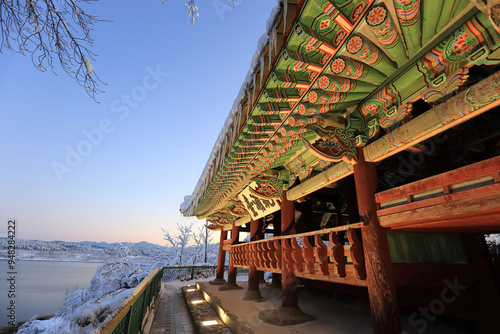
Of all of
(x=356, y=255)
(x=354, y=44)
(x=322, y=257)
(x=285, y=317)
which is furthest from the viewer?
(x=285, y=317)

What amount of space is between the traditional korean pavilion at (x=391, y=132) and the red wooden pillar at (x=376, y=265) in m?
0.01

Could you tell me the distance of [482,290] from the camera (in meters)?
3.62

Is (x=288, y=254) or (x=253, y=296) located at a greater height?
(x=288, y=254)

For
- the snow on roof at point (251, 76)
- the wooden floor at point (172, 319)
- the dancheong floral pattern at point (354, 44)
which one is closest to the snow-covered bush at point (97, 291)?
the wooden floor at point (172, 319)

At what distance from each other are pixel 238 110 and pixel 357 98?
1.71 metres

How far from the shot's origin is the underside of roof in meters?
1.96

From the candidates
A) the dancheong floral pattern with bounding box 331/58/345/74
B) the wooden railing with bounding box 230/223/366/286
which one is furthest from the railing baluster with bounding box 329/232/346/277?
the dancheong floral pattern with bounding box 331/58/345/74

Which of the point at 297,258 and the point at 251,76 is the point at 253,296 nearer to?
the point at 297,258

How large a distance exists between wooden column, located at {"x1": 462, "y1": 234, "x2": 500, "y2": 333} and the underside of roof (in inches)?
99.2

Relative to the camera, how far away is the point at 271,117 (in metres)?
3.36

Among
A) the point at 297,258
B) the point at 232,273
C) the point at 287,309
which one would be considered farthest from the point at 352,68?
the point at 232,273

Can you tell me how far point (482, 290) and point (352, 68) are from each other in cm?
413

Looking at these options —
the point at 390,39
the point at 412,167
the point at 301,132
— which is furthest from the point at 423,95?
the point at 412,167

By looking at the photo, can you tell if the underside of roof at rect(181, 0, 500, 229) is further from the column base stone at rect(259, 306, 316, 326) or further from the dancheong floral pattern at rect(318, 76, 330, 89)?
the column base stone at rect(259, 306, 316, 326)
